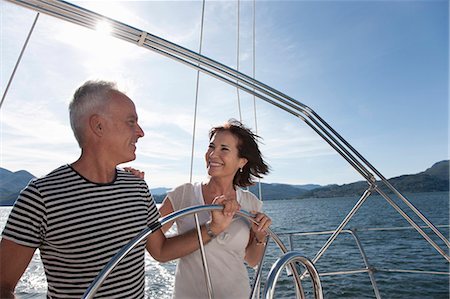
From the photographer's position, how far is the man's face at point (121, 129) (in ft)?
3.60

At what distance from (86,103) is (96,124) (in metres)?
0.07

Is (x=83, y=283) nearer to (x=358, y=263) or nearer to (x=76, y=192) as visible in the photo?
(x=76, y=192)

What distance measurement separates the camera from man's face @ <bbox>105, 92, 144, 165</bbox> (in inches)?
43.2

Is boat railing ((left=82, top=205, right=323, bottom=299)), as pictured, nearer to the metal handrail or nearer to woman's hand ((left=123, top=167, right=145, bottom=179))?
the metal handrail

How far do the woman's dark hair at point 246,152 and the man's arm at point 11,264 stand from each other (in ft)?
3.38

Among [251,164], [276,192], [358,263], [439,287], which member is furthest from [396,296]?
[276,192]

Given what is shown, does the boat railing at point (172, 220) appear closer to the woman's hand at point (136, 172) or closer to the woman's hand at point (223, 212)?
the woman's hand at point (223, 212)

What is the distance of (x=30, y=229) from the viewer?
908mm

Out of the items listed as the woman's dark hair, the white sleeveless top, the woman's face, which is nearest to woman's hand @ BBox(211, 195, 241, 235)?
the white sleeveless top

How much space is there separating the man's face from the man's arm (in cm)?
36

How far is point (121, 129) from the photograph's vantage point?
111 centimetres

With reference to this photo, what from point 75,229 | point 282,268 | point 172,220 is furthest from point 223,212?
point 75,229

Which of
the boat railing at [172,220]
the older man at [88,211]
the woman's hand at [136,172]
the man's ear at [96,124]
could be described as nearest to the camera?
the boat railing at [172,220]

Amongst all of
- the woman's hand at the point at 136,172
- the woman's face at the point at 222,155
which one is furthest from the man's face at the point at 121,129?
the woman's face at the point at 222,155
